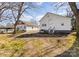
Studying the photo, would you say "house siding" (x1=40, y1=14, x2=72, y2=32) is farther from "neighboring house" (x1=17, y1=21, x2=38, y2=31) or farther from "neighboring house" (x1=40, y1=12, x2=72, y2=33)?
"neighboring house" (x1=17, y1=21, x2=38, y2=31)

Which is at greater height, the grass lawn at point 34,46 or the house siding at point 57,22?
the house siding at point 57,22

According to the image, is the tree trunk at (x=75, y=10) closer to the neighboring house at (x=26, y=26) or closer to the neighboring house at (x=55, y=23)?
the neighboring house at (x=55, y=23)

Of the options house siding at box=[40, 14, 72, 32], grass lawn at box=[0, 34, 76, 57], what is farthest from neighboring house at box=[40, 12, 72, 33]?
grass lawn at box=[0, 34, 76, 57]

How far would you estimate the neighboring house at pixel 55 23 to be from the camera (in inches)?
103

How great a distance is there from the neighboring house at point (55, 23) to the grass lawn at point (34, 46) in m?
0.11

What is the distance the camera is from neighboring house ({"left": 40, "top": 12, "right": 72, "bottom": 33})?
261 centimetres

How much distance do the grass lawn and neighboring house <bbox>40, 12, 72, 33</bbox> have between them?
0.11 m

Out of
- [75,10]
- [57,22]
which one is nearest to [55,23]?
[57,22]

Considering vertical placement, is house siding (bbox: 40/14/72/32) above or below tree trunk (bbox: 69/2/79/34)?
below

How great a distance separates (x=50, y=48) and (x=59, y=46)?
0.38ft

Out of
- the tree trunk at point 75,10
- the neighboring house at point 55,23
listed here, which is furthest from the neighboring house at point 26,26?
the tree trunk at point 75,10

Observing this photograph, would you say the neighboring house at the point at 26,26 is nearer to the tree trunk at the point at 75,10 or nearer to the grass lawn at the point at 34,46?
the grass lawn at the point at 34,46

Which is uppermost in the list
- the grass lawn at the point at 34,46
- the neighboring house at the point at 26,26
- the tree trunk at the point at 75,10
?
the tree trunk at the point at 75,10

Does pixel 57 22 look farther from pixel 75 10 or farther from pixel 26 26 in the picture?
pixel 26 26
